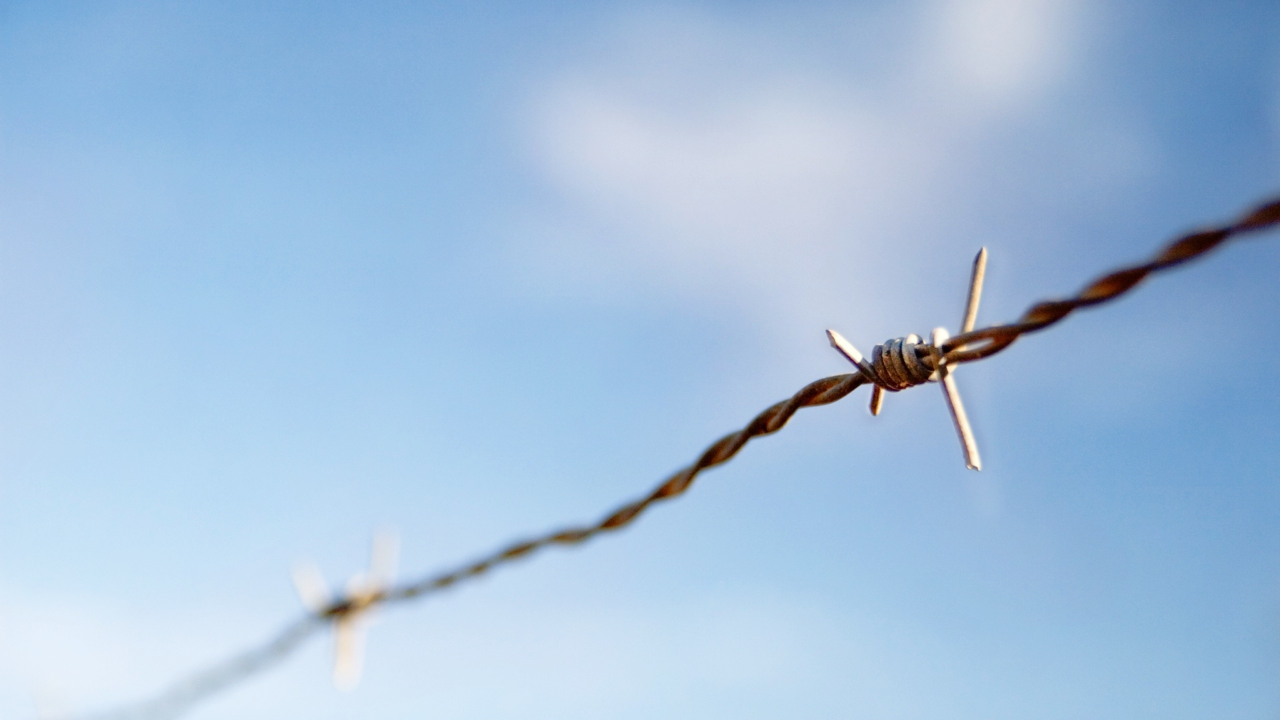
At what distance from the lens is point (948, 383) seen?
2.19 meters

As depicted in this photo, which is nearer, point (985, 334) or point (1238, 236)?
point (1238, 236)

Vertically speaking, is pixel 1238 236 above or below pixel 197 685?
below

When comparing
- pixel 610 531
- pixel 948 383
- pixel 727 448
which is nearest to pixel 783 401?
pixel 727 448

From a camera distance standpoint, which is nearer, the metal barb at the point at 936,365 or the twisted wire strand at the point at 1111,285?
the twisted wire strand at the point at 1111,285

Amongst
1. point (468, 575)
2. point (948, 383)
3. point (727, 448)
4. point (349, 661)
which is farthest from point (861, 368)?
point (349, 661)

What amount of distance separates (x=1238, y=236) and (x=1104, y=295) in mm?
250

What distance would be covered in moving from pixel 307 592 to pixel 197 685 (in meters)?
0.68

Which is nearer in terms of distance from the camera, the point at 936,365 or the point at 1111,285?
the point at 1111,285

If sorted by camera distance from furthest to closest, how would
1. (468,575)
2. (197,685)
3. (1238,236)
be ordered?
(197,685) < (468,575) < (1238,236)

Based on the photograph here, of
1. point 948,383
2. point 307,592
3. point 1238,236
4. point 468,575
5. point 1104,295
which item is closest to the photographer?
point 1238,236

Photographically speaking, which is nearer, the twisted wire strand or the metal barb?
the twisted wire strand

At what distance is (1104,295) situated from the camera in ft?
5.75

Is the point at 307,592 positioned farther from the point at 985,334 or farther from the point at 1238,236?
the point at 1238,236

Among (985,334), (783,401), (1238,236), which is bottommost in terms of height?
(1238,236)
